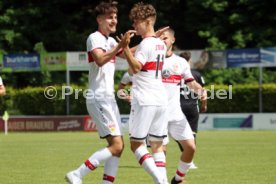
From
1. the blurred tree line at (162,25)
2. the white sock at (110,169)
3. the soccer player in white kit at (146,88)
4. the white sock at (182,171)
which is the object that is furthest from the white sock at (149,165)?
the blurred tree line at (162,25)

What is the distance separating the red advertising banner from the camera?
38125 mm

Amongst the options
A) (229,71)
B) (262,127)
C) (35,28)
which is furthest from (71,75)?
(262,127)

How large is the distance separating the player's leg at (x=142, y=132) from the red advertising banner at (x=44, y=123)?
91.9 feet

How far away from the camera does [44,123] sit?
126 feet

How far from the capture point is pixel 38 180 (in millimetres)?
12484

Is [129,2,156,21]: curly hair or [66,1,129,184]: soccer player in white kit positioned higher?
[129,2,156,21]: curly hair

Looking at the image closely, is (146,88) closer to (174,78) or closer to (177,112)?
(177,112)

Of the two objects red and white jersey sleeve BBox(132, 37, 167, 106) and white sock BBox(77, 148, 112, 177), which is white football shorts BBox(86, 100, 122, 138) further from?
red and white jersey sleeve BBox(132, 37, 167, 106)

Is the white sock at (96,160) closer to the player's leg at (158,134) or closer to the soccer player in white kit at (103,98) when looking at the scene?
the soccer player in white kit at (103,98)

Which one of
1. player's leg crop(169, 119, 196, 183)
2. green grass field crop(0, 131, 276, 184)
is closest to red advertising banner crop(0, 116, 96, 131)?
green grass field crop(0, 131, 276, 184)

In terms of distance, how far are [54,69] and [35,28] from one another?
215 inches

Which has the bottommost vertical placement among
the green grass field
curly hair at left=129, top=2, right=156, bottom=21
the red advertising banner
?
the red advertising banner

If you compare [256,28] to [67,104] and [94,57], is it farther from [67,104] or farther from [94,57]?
[94,57]

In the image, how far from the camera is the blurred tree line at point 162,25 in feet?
152
